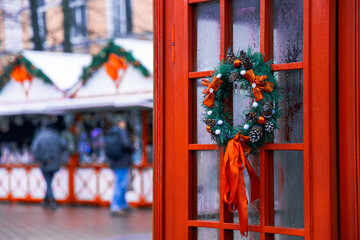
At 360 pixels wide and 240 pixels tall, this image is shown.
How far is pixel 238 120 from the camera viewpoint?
3.54 meters

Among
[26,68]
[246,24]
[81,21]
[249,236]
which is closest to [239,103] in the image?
[246,24]

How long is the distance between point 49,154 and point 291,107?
33.1ft

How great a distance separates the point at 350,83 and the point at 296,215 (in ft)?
2.40

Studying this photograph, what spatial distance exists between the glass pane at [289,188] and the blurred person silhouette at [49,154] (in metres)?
9.97

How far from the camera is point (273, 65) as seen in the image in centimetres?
338

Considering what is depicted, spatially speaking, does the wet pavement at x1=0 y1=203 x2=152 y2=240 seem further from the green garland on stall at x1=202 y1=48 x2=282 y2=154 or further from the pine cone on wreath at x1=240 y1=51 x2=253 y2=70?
the pine cone on wreath at x1=240 y1=51 x2=253 y2=70

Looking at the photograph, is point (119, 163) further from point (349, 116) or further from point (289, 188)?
point (349, 116)

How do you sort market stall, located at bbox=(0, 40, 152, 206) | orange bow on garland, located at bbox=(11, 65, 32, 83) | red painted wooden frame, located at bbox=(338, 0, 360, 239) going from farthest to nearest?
orange bow on garland, located at bbox=(11, 65, 32, 83)
market stall, located at bbox=(0, 40, 152, 206)
red painted wooden frame, located at bbox=(338, 0, 360, 239)

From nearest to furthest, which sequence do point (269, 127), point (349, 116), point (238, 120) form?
point (349, 116)
point (269, 127)
point (238, 120)

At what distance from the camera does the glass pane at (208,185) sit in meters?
3.64

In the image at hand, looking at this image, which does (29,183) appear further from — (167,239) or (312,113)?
(312,113)

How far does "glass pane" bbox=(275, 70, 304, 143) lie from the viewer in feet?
10.9

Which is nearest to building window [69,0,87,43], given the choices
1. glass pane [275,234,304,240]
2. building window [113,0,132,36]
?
building window [113,0,132,36]

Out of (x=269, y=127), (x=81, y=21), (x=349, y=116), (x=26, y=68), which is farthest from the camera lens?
(x=81, y=21)
